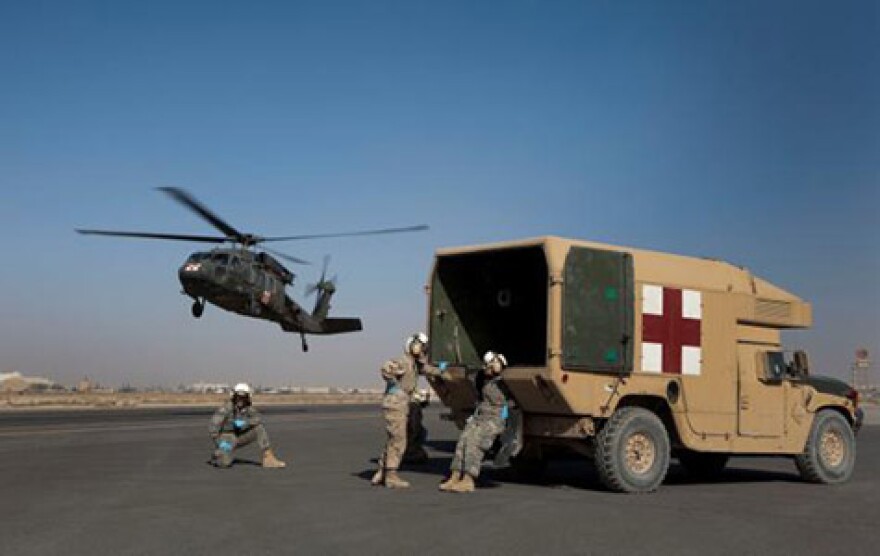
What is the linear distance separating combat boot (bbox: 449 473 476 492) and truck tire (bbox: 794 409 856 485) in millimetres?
5531

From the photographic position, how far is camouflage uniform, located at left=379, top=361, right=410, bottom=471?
11266 mm

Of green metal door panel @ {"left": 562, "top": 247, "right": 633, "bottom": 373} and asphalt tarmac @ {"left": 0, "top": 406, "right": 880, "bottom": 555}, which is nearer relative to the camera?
asphalt tarmac @ {"left": 0, "top": 406, "right": 880, "bottom": 555}

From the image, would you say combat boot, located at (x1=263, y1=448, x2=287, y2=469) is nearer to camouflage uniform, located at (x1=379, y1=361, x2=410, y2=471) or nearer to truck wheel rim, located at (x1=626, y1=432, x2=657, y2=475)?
camouflage uniform, located at (x1=379, y1=361, x2=410, y2=471)

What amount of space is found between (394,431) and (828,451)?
704cm

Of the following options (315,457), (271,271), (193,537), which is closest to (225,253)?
(271,271)

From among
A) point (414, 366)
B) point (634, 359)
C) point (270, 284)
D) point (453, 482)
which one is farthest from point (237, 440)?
point (270, 284)

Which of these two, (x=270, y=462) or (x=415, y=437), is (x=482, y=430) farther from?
(x=270, y=462)

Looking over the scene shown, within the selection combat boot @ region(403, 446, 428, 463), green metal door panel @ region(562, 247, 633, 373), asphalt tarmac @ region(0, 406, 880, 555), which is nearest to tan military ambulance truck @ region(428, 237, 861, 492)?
green metal door panel @ region(562, 247, 633, 373)

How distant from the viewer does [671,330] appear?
12016 mm

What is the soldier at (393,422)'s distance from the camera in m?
11.3

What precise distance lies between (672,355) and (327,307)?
29.7 metres

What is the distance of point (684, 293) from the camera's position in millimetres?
12266

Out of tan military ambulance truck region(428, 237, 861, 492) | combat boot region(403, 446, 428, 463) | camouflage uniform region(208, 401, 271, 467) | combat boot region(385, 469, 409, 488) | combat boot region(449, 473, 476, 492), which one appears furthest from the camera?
combat boot region(403, 446, 428, 463)

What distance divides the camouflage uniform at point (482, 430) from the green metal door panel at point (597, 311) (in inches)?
41.1
